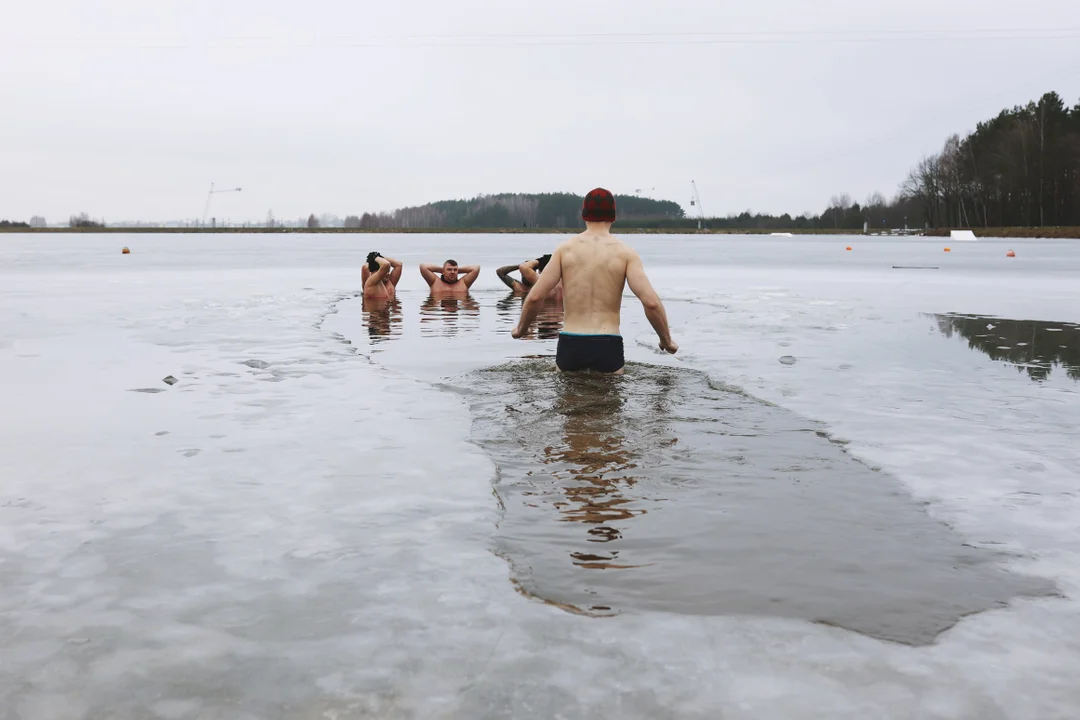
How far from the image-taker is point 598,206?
8.79 m

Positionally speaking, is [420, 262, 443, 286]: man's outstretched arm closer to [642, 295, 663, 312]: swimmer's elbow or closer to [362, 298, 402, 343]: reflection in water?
[362, 298, 402, 343]: reflection in water

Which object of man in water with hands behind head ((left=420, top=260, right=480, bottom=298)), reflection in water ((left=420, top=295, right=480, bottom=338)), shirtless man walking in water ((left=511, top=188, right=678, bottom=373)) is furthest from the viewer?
man in water with hands behind head ((left=420, top=260, right=480, bottom=298))

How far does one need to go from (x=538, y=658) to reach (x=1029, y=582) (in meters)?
2.46

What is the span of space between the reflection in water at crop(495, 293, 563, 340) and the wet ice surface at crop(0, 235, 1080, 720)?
3.75 m

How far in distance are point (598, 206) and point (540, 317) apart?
32.9 feet

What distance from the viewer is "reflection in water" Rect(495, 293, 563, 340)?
621 inches

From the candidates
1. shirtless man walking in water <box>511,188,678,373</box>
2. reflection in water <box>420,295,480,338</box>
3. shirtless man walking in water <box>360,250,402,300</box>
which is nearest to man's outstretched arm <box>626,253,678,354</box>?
shirtless man walking in water <box>511,188,678,373</box>

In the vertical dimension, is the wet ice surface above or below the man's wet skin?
below

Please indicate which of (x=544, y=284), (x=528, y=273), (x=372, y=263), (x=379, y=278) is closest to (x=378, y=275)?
(x=379, y=278)

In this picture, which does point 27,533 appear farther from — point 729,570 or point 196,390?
point 196,390

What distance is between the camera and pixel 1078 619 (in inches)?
153

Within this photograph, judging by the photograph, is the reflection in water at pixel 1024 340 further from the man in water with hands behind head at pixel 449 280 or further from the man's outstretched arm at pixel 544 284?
the man in water with hands behind head at pixel 449 280

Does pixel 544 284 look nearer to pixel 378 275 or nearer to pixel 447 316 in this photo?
pixel 447 316

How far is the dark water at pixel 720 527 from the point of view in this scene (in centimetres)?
407
